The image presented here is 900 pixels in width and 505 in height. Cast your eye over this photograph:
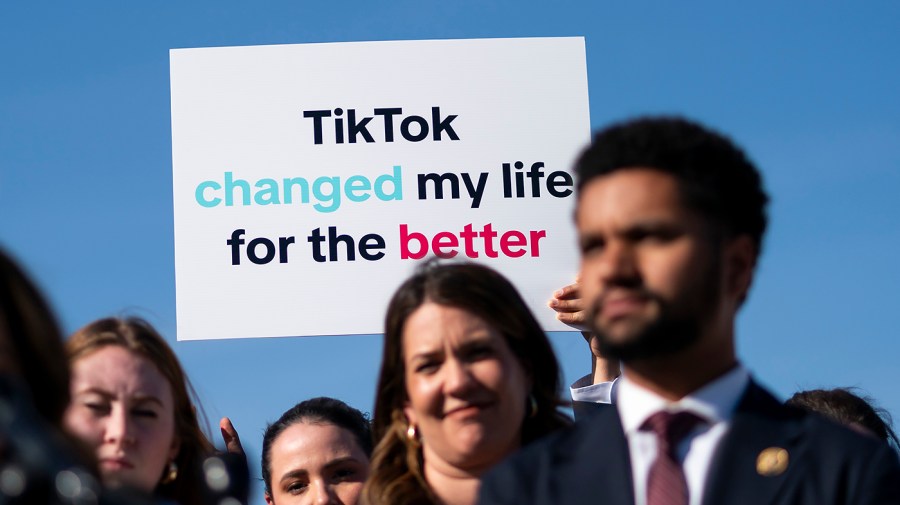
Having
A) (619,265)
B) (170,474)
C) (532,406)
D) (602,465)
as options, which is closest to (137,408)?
(170,474)

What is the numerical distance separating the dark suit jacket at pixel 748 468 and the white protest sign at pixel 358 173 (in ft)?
9.95

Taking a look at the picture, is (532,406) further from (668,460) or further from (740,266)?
(668,460)

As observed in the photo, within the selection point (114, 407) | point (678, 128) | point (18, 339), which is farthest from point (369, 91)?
point (18, 339)

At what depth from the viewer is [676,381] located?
2.93 metres

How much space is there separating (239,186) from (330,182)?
0.44 m

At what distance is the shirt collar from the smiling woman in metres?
1.58

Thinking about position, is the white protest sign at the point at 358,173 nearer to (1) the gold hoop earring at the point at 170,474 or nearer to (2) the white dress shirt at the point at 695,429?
(1) the gold hoop earring at the point at 170,474

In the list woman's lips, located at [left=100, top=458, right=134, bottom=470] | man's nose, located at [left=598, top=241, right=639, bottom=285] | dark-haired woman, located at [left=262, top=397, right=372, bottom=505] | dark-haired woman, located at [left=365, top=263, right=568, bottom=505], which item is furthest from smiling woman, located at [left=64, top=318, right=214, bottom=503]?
man's nose, located at [left=598, top=241, right=639, bottom=285]

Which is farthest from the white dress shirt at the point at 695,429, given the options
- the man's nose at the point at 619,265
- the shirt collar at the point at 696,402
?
the man's nose at the point at 619,265

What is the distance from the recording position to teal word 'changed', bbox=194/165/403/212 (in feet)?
21.9

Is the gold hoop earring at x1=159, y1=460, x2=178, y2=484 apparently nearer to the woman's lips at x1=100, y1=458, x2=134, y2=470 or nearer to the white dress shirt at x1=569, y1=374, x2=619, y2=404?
the woman's lips at x1=100, y1=458, x2=134, y2=470

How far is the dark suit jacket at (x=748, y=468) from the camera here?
2.78 m

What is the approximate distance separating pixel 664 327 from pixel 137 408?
2.04 metres

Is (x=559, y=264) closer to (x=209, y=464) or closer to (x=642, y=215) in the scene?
(x=642, y=215)
